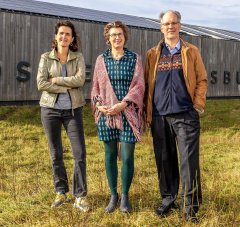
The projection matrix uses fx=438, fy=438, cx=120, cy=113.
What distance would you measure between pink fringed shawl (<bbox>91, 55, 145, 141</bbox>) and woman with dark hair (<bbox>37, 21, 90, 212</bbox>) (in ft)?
0.80

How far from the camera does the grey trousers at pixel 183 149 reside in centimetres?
419

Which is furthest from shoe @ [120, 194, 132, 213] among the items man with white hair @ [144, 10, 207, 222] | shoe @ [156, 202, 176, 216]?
man with white hair @ [144, 10, 207, 222]

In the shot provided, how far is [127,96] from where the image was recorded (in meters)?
4.22

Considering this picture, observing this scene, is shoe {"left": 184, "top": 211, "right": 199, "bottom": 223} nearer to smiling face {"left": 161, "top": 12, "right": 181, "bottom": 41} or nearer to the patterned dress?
the patterned dress

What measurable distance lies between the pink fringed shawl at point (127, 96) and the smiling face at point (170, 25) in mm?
377

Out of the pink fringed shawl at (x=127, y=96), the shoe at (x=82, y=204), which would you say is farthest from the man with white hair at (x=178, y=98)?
the shoe at (x=82, y=204)

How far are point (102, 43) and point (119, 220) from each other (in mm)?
12359

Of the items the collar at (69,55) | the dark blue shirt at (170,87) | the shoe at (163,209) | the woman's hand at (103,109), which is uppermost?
the collar at (69,55)

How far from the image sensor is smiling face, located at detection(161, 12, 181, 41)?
163 inches

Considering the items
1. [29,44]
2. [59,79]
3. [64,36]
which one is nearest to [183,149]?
[59,79]

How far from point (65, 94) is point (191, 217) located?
1742 millimetres

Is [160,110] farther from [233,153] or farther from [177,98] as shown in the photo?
[233,153]

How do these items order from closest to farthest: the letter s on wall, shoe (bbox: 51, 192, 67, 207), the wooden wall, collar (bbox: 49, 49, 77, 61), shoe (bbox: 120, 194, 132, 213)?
shoe (bbox: 120, 194, 132, 213) < collar (bbox: 49, 49, 77, 61) < shoe (bbox: 51, 192, 67, 207) < the wooden wall < the letter s on wall

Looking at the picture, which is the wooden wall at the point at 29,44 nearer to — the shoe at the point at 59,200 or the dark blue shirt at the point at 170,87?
the shoe at the point at 59,200
